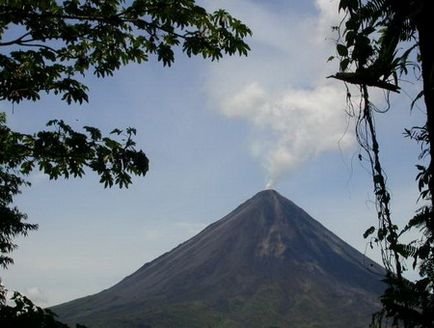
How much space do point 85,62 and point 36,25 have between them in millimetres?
1180

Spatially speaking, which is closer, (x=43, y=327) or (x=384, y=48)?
(x=384, y=48)

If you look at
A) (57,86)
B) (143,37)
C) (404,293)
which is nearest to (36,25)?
(57,86)

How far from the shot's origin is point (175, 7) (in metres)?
7.62

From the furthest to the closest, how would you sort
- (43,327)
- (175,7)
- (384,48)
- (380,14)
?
(175,7) < (43,327) < (380,14) < (384,48)

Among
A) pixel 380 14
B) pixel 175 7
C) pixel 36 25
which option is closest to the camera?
pixel 380 14

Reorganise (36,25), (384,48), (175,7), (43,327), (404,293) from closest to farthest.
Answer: (384,48), (404,293), (43,327), (175,7), (36,25)

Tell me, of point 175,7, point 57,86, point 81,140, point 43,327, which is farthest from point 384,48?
point 57,86

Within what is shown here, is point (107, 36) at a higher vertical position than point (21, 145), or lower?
higher

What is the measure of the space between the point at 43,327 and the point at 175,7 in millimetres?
4831

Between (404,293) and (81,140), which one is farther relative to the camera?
(81,140)

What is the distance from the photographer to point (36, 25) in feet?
26.7

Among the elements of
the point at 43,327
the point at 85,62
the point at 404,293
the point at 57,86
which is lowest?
the point at 43,327

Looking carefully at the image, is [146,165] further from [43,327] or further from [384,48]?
[384,48]

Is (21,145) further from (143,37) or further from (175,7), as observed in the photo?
(175,7)
